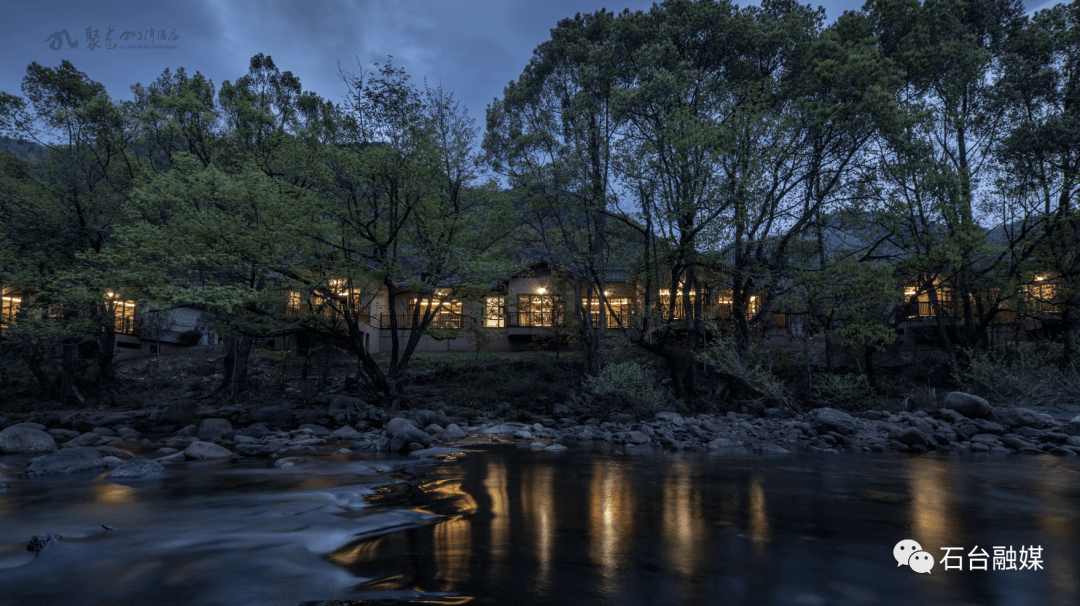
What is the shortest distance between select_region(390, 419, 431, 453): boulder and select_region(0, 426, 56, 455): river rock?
630cm

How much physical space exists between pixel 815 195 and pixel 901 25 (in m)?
5.54

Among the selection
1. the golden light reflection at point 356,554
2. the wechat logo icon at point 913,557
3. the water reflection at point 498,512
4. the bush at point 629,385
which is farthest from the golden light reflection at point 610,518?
the bush at point 629,385

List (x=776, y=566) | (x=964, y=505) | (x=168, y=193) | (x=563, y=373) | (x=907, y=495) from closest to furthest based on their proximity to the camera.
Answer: (x=776, y=566) < (x=964, y=505) < (x=907, y=495) < (x=168, y=193) < (x=563, y=373)

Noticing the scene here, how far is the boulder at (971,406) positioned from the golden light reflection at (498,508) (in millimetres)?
11687

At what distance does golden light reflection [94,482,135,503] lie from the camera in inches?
221

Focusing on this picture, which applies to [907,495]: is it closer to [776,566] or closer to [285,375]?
[776,566]

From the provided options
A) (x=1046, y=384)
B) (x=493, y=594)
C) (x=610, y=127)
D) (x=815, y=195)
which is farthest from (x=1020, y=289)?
(x=493, y=594)

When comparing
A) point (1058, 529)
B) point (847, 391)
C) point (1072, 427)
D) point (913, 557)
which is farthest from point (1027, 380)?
point (913, 557)

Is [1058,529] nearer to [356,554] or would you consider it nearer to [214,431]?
[356,554]

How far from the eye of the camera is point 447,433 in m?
12.5

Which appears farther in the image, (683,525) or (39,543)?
(683,525)

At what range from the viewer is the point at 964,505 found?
548cm

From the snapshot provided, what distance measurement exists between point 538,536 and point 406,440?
6.64 metres

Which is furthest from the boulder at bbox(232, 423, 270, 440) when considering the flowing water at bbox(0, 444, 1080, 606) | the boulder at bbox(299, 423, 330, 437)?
the flowing water at bbox(0, 444, 1080, 606)
